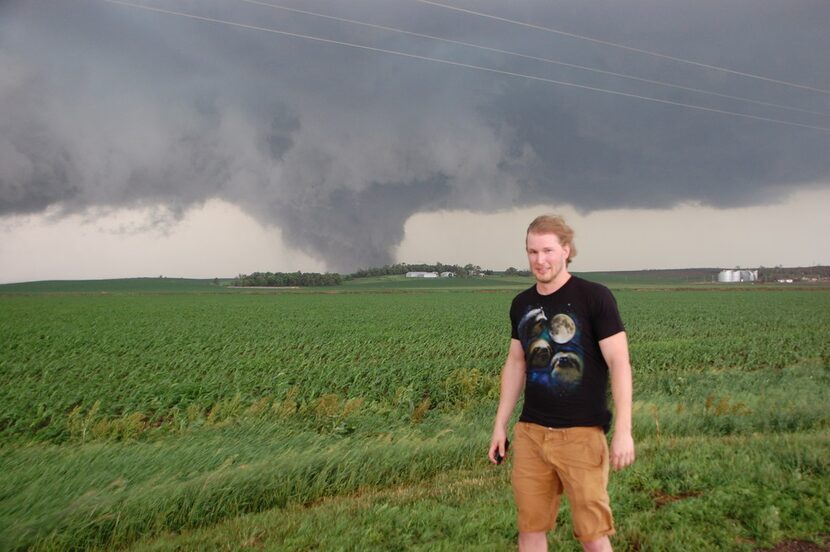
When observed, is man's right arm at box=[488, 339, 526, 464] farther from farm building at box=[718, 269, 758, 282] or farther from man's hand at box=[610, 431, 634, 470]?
farm building at box=[718, 269, 758, 282]

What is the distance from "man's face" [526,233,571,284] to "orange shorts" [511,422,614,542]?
2.80 ft

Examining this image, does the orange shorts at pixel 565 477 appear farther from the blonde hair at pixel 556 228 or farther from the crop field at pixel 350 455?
the crop field at pixel 350 455

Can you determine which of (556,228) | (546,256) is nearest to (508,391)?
(546,256)

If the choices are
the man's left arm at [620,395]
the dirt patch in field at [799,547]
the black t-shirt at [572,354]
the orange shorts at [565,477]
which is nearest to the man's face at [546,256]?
the black t-shirt at [572,354]

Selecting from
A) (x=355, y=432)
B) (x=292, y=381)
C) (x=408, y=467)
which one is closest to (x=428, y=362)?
(x=292, y=381)

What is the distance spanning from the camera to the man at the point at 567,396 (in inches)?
127

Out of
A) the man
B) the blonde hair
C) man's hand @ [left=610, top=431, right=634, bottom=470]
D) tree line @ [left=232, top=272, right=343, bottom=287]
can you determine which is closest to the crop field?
the man

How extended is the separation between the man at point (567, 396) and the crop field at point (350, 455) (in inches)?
52.7

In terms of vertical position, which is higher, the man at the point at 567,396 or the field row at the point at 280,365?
the man at the point at 567,396

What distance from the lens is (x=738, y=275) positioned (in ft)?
422

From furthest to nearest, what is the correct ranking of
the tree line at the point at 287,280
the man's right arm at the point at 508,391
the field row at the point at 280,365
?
the tree line at the point at 287,280 < the field row at the point at 280,365 < the man's right arm at the point at 508,391

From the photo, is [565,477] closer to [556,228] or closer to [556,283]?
[556,283]

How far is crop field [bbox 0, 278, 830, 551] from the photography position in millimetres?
4914

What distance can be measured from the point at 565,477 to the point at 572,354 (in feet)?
2.17
